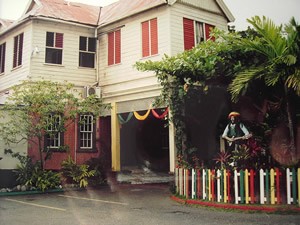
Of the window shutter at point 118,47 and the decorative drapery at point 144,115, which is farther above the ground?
the window shutter at point 118,47

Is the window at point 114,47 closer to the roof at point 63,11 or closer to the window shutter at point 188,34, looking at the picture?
the roof at point 63,11

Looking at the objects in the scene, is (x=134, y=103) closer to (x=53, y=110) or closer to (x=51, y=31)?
(x=53, y=110)

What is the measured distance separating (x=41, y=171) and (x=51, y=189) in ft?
2.59

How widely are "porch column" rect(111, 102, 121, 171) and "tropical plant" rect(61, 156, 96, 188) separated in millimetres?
1446

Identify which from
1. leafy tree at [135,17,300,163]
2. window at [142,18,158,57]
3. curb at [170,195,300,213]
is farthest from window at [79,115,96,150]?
curb at [170,195,300,213]

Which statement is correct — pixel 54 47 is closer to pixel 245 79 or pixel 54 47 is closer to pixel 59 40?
pixel 59 40

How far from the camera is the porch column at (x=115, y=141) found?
16.1m

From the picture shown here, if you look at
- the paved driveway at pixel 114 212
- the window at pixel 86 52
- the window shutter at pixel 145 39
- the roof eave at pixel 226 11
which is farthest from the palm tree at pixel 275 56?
the window at pixel 86 52

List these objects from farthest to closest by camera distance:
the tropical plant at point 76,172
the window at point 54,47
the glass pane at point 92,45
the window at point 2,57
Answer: the window at point 2,57 < the glass pane at point 92,45 < the window at point 54,47 < the tropical plant at point 76,172

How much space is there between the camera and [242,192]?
905cm

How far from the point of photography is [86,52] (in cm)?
1727

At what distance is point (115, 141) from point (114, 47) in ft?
14.3

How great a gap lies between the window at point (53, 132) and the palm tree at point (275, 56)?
732cm

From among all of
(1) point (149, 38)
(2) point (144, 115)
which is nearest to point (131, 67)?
(1) point (149, 38)
